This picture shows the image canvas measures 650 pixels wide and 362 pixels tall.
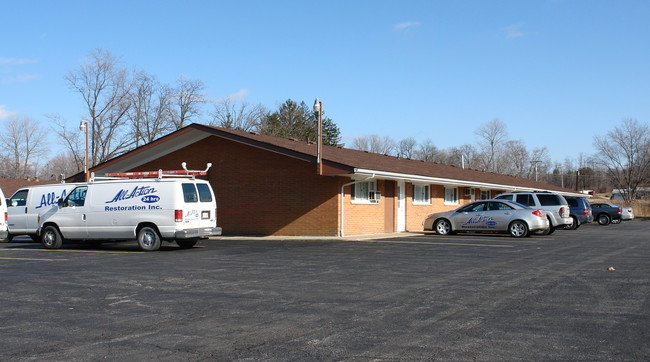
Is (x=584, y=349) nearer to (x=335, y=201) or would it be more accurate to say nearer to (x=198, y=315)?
(x=198, y=315)

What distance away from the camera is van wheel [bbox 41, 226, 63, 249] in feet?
56.4

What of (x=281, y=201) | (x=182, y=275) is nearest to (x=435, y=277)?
(x=182, y=275)

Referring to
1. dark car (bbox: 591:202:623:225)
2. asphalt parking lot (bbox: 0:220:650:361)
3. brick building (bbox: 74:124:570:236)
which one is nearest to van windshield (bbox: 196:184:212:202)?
asphalt parking lot (bbox: 0:220:650:361)

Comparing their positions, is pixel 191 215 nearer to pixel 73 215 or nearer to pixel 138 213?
pixel 138 213

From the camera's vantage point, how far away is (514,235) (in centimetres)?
2161

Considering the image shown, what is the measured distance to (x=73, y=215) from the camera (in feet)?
55.6

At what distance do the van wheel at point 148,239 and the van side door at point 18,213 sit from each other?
580 cm

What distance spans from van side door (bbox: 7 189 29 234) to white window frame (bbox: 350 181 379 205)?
11269 millimetres

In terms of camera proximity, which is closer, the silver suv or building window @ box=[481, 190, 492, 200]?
the silver suv

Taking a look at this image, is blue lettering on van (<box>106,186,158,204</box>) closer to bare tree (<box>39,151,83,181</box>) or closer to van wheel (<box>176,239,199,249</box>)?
van wheel (<box>176,239,199,249</box>)

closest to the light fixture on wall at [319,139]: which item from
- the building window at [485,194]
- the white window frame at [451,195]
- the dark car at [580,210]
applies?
the white window frame at [451,195]

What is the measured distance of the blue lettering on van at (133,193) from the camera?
1602 centimetres

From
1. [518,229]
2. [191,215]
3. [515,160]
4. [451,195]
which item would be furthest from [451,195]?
[515,160]

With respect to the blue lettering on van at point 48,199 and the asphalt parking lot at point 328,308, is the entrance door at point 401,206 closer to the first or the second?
the asphalt parking lot at point 328,308
